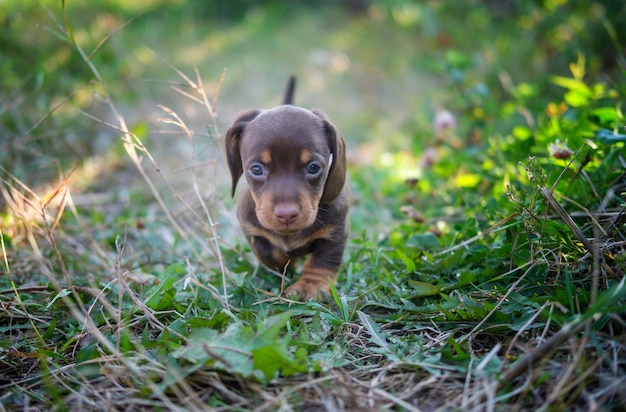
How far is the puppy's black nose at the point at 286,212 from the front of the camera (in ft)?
8.68

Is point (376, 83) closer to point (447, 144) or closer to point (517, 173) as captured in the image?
point (447, 144)

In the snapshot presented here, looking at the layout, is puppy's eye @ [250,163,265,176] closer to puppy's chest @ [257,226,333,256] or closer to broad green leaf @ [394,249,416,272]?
puppy's chest @ [257,226,333,256]

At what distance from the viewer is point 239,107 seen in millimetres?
8469

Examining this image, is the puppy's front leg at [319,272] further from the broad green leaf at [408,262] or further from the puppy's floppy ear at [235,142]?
the puppy's floppy ear at [235,142]

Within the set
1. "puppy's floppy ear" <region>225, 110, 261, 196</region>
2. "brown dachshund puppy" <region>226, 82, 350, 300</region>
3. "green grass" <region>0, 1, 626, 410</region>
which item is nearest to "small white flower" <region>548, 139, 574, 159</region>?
"green grass" <region>0, 1, 626, 410</region>

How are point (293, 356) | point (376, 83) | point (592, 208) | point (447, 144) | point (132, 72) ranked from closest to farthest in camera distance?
point (293, 356), point (592, 208), point (447, 144), point (132, 72), point (376, 83)

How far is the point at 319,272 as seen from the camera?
315 cm

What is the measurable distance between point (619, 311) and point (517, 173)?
1.87 meters

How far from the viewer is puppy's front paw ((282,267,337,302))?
9.86 ft

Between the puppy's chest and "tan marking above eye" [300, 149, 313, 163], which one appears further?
the puppy's chest

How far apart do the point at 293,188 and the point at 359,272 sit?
37.1 inches

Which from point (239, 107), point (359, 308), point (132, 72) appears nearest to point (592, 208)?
point (359, 308)

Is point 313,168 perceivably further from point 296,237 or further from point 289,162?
point 296,237

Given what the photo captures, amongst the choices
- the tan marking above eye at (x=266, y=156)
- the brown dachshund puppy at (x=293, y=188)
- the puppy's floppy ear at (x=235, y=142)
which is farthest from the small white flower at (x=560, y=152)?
the puppy's floppy ear at (x=235, y=142)
